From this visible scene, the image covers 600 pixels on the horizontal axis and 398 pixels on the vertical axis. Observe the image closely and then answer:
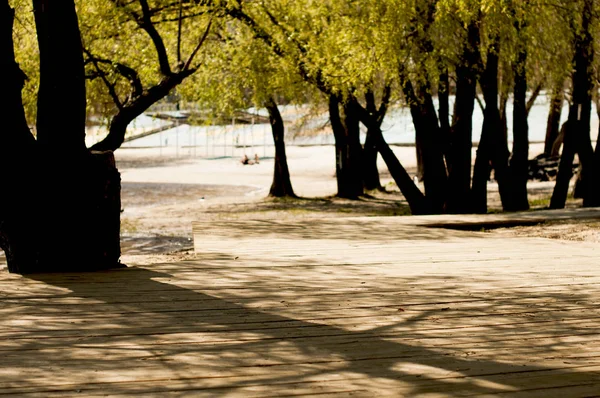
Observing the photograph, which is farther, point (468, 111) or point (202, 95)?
point (202, 95)

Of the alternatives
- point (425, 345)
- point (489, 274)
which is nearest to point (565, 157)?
point (489, 274)

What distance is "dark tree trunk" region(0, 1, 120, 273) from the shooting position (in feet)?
28.0

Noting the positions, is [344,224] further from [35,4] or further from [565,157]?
[565,157]

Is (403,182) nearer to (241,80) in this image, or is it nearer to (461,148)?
(461,148)

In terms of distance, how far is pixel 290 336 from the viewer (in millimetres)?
5559

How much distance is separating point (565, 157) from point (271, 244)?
1006 centimetres

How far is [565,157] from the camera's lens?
18.6 m

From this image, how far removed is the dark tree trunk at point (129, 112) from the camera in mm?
12617

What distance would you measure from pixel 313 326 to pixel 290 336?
30cm

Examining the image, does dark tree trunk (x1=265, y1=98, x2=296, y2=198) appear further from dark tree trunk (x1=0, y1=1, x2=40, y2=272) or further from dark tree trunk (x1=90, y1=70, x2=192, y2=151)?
dark tree trunk (x1=0, y1=1, x2=40, y2=272)

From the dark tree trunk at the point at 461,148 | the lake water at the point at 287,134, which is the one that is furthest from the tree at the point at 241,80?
the lake water at the point at 287,134

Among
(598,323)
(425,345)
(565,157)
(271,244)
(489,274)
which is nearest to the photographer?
(425,345)

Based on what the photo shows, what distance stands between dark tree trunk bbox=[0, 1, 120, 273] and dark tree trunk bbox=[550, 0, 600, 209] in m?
10.2

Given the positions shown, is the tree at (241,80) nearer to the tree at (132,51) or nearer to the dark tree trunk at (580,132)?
the tree at (132,51)
